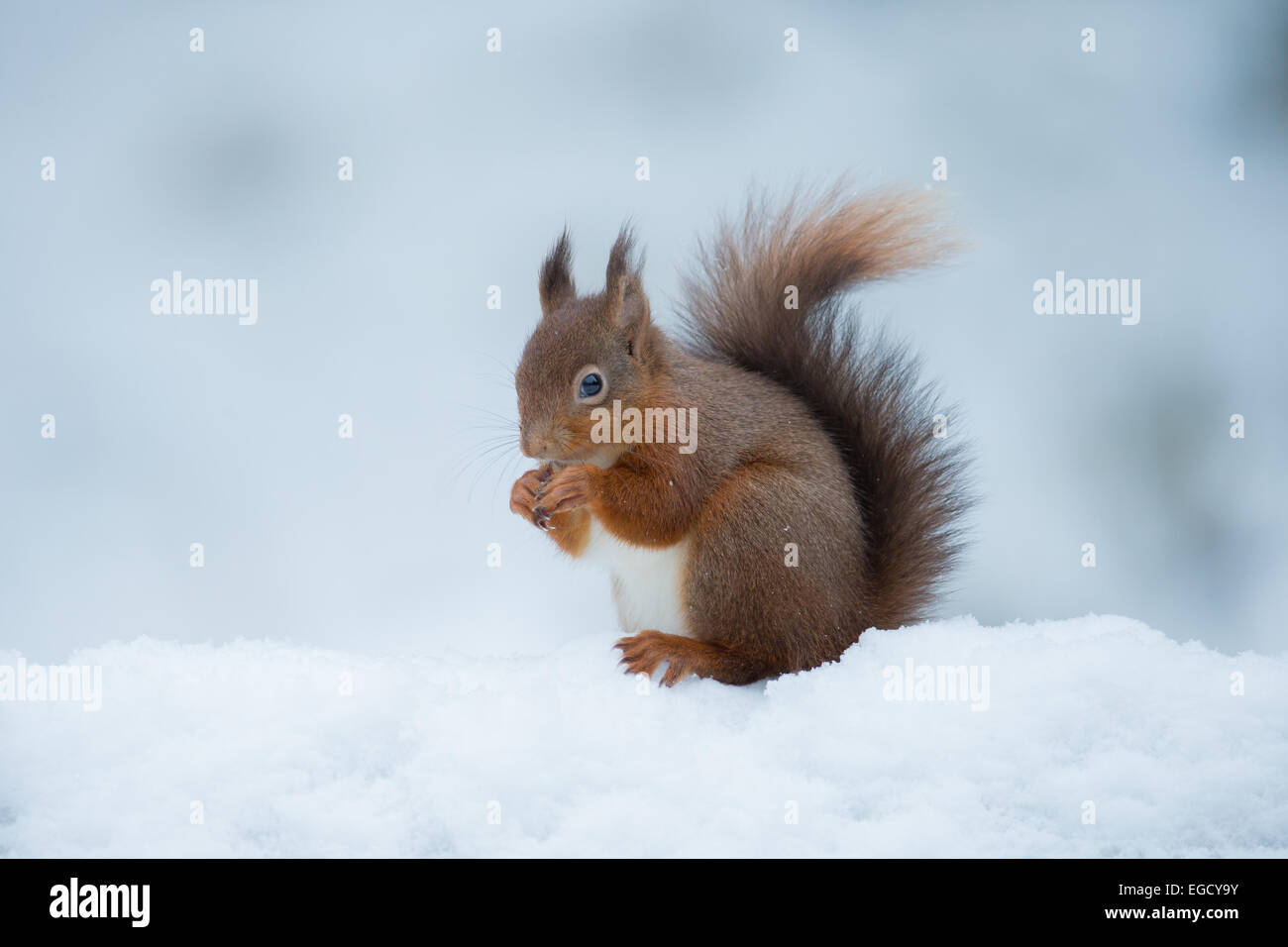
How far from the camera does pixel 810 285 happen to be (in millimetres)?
2178

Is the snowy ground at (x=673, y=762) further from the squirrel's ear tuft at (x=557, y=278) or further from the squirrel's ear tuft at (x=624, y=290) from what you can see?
the squirrel's ear tuft at (x=557, y=278)

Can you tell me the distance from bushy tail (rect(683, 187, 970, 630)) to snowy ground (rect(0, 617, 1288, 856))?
298 mm

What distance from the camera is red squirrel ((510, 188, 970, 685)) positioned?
70.3 inches

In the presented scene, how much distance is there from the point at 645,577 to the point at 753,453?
0.27 meters

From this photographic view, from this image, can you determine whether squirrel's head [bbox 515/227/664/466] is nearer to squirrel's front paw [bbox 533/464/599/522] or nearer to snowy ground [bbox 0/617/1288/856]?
squirrel's front paw [bbox 533/464/599/522]

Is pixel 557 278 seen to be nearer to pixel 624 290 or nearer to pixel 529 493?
pixel 624 290

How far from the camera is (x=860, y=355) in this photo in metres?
2.21

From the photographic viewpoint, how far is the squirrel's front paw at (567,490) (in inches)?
68.2

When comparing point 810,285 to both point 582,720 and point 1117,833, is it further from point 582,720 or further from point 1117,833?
point 1117,833

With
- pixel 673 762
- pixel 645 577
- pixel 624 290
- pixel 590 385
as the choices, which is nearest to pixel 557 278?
pixel 624 290

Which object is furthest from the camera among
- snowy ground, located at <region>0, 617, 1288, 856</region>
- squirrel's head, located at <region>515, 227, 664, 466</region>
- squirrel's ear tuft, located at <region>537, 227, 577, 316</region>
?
squirrel's ear tuft, located at <region>537, 227, 577, 316</region>

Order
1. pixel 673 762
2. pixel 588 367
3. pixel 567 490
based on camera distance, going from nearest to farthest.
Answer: pixel 673 762 → pixel 567 490 → pixel 588 367

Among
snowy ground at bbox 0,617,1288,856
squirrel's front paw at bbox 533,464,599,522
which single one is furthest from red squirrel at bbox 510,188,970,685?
snowy ground at bbox 0,617,1288,856

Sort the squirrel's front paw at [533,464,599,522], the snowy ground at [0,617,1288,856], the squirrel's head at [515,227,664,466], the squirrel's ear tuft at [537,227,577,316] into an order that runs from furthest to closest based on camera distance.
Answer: the squirrel's ear tuft at [537,227,577,316] < the squirrel's head at [515,227,664,466] < the squirrel's front paw at [533,464,599,522] < the snowy ground at [0,617,1288,856]
